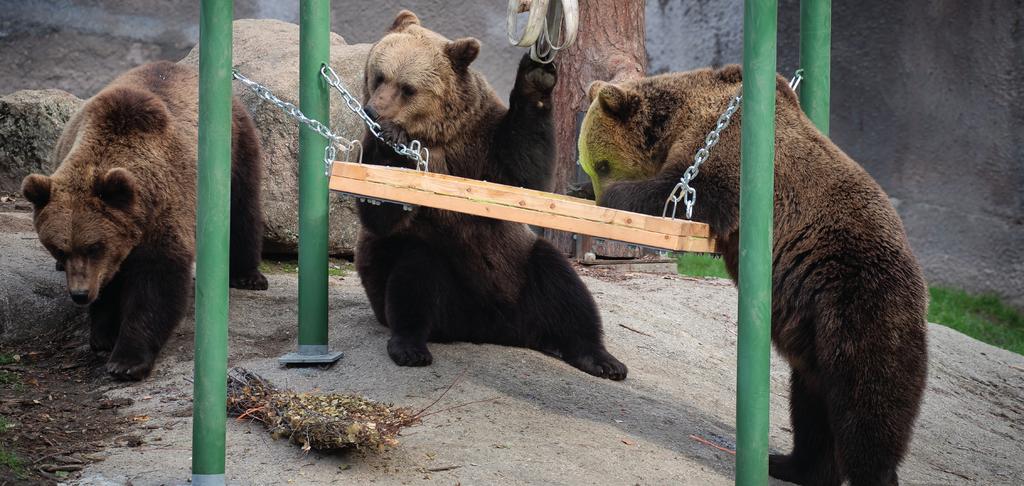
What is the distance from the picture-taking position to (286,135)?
24.6 ft

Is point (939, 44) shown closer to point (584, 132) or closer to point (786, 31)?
point (786, 31)

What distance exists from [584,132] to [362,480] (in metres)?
2.01

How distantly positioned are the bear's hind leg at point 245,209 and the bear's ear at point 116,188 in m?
1.05

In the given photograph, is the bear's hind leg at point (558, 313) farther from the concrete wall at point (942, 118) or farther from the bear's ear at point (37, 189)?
the concrete wall at point (942, 118)

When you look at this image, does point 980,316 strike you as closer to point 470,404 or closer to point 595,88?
point 595,88

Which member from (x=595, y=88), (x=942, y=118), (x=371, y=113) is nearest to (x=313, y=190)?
(x=371, y=113)

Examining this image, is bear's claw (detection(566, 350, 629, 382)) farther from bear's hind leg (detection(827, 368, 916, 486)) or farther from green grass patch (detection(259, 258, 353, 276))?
green grass patch (detection(259, 258, 353, 276))

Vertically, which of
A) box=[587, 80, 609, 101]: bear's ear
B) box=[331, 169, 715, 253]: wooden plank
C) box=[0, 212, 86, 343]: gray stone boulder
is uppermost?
box=[587, 80, 609, 101]: bear's ear

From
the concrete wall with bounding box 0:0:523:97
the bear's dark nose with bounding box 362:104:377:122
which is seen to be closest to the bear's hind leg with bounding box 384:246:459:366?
the bear's dark nose with bounding box 362:104:377:122

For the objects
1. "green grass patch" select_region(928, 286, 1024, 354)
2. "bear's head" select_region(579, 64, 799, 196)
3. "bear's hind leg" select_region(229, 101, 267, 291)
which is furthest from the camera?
"green grass patch" select_region(928, 286, 1024, 354)

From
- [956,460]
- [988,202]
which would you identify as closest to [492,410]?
[956,460]

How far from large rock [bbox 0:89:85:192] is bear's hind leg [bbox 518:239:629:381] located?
5162 millimetres

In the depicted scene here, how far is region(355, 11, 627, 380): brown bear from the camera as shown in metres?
4.94

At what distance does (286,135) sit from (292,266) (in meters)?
1.06
